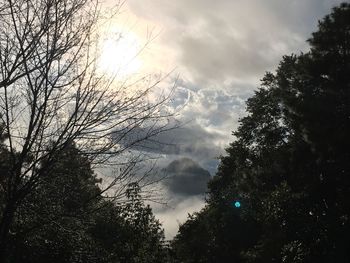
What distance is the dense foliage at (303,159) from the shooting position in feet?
70.1

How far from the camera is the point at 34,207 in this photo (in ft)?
19.6

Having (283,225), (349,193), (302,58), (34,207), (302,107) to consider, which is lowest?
(34,207)

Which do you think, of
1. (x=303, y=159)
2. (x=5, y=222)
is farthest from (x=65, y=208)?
Result: (x=303, y=159)

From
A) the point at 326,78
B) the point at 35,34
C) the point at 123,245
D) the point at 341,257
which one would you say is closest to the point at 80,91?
the point at 35,34

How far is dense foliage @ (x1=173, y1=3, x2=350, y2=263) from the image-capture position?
21.4m

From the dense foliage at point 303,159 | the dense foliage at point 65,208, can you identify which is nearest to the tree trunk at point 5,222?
the dense foliage at point 65,208

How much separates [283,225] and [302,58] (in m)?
10.8

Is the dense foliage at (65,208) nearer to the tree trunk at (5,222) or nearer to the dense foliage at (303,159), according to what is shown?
the tree trunk at (5,222)

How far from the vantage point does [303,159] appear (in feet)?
87.8

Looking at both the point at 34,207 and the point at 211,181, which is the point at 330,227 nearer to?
the point at 34,207

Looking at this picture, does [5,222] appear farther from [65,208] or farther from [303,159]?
[303,159]

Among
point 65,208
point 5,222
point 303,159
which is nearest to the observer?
point 5,222

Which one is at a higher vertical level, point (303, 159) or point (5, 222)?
point (303, 159)

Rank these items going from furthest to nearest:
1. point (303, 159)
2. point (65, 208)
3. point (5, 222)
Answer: point (303, 159) → point (65, 208) → point (5, 222)
